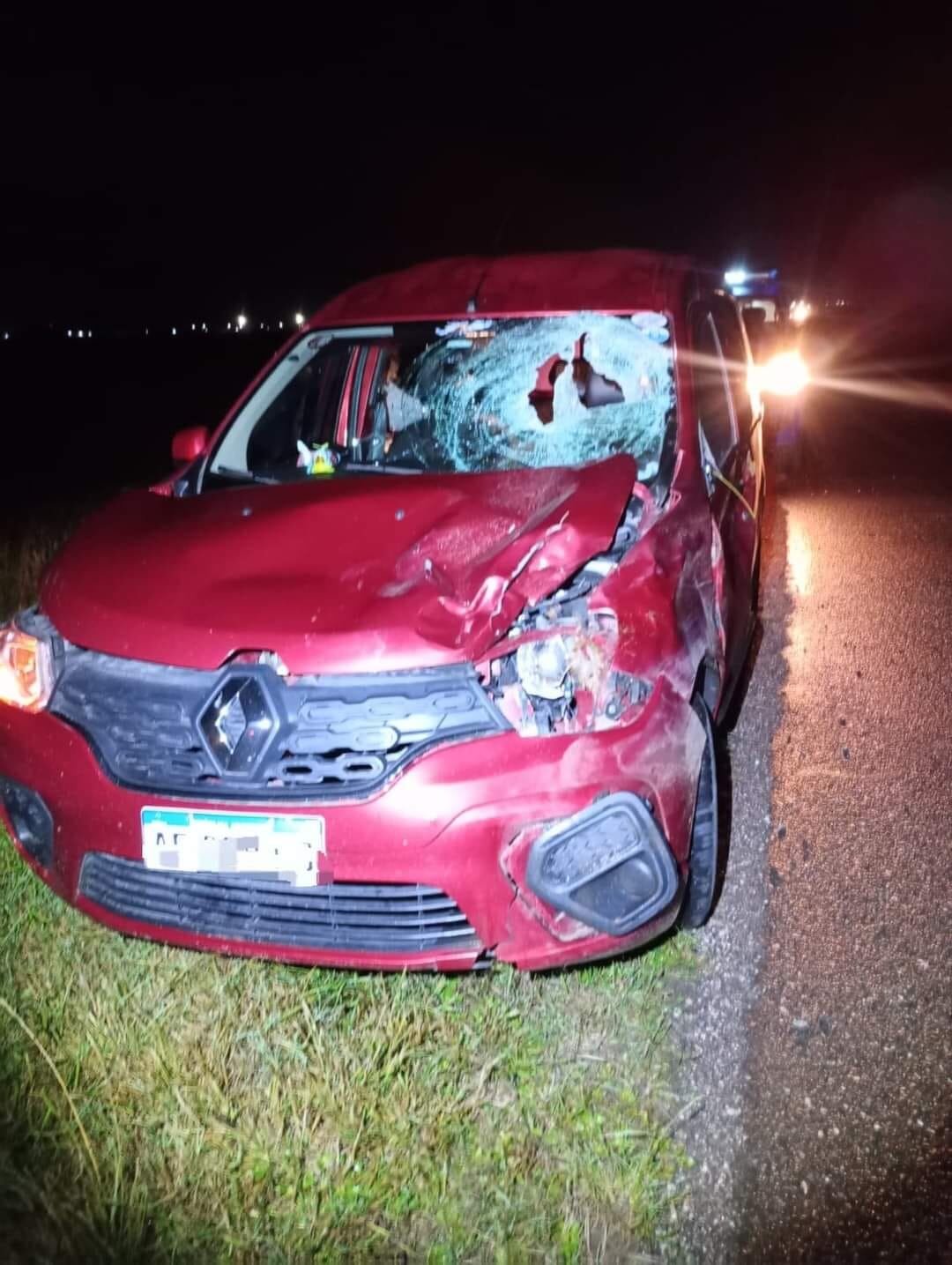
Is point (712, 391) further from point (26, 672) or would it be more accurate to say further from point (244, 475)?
point (26, 672)

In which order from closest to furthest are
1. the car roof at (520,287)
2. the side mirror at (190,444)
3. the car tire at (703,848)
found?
1. the car tire at (703,848)
2. the car roof at (520,287)
3. the side mirror at (190,444)

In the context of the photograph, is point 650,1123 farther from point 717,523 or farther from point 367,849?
point 717,523

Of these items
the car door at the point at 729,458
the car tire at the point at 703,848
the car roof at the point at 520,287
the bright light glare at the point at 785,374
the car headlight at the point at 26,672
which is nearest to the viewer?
the car headlight at the point at 26,672

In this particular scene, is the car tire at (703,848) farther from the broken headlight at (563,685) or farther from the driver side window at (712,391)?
the driver side window at (712,391)

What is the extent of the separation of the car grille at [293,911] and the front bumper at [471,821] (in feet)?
0.05

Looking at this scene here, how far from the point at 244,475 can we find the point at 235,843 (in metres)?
1.67

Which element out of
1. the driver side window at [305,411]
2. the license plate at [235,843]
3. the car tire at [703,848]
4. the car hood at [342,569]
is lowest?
the car tire at [703,848]

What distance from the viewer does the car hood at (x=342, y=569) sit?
2.45 meters

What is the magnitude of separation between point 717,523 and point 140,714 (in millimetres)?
1866

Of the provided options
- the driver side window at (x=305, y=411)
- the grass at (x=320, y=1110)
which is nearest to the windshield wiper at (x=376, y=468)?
the driver side window at (x=305, y=411)

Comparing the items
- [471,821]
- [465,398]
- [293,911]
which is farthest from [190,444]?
[471,821]

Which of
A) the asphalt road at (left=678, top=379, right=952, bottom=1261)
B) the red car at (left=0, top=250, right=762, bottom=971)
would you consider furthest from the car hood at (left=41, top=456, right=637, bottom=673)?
the asphalt road at (left=678, top=379, right=952, bottom=1261)

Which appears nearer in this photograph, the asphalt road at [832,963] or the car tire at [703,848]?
the asphalt road at [832,963]

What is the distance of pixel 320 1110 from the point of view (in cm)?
233
